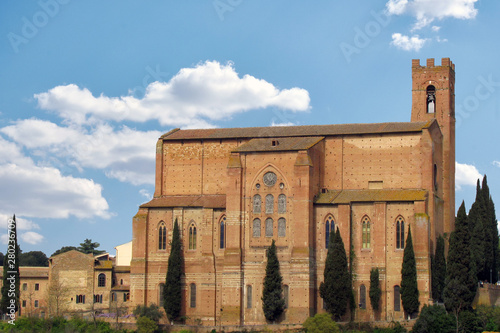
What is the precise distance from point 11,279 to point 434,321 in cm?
3206

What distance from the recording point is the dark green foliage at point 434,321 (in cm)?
5375

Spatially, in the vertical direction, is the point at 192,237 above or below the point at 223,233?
below

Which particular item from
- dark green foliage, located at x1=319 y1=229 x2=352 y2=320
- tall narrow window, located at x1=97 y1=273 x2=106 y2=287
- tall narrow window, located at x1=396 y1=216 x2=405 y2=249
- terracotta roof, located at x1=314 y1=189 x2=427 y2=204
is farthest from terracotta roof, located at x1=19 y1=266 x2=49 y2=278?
tall narrow window, located at x1=396 y1=216 x2=405 y2=249

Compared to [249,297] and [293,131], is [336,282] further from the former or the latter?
[293,131]

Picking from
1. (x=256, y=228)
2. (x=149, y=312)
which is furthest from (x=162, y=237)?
(x=256, y=228)

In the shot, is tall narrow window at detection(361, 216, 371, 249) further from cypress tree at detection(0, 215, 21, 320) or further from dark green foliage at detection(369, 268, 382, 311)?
cypress tree at detection(0, 215, 21, 320)

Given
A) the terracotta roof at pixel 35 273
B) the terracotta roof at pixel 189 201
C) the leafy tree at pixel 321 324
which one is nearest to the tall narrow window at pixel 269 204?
the terracotta roof at pixel 189 201

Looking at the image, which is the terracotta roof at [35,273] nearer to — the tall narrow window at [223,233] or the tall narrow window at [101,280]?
the tall narrow window at [101,280]

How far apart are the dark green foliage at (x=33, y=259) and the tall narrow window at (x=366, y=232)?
6188 cm

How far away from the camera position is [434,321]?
2140 inches

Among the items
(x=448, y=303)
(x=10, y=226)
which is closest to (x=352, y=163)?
(x=448, y=303)

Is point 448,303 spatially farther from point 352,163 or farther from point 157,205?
point 157,205

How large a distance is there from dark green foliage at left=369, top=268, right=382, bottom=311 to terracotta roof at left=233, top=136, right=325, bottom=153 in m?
10.3

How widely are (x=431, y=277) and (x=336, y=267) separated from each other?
6.67 m
